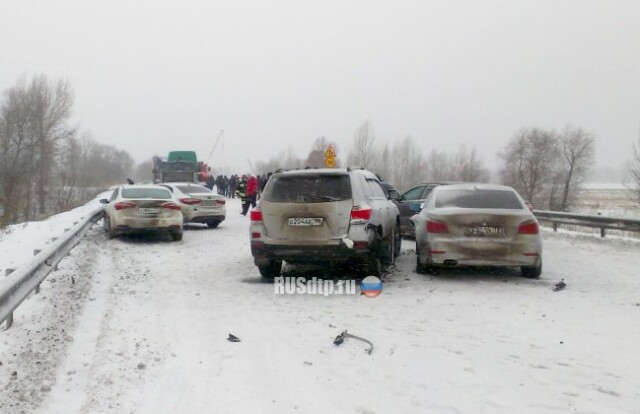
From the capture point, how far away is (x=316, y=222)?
7613 millimetres

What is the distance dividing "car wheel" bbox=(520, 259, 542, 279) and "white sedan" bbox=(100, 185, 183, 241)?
27.0ft

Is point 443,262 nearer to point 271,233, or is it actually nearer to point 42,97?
point 271,233

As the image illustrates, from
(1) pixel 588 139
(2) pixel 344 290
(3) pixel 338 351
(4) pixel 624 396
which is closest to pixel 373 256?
(2) pixel 344 290

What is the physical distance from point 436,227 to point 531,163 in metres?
68.2

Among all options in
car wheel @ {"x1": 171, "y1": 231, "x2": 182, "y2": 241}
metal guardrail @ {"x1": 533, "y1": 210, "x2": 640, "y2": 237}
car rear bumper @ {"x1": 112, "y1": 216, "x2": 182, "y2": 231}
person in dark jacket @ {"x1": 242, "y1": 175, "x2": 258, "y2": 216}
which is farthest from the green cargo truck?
metal guardrail @ {"x1": 533, "y1": 210, "x2": 640, "y2": 237}

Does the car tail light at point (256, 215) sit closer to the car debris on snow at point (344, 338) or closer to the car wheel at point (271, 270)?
the car wheel at point (271, 270)

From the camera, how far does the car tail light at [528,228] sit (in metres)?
7.91

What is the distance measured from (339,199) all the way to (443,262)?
6.29ft

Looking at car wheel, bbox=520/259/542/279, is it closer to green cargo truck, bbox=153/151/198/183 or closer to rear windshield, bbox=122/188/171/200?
rear windshield, bbox=122/188/171/200

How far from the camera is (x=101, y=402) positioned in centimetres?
379

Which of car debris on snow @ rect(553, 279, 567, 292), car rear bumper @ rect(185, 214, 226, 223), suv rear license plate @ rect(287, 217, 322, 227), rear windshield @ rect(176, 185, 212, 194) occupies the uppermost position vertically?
rear windshield @ rect(176, 185, 212, 194)

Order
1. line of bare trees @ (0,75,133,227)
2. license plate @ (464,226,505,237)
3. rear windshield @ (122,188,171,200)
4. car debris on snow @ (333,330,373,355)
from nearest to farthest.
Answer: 1. car debris on snow @ (333,330,373,355)
2. license plate @ (464,226,505,237)
3. rear windshield @ (122,188,171,200)
4. line of bare trees @ (0,75,133,227)

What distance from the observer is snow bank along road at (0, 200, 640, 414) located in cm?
387

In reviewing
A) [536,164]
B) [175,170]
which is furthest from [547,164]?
[175,170]
